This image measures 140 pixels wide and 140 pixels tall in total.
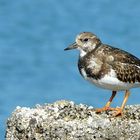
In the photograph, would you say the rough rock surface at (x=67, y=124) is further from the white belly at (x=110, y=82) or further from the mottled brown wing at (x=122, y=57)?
the mottled brown wing at (x=122, y=57)

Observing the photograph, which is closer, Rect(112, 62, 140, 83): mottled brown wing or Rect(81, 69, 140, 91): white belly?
Rect(81, 69, 140, 91): white belly

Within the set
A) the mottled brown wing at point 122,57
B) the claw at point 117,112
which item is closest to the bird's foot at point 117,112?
the claw at point 117,112

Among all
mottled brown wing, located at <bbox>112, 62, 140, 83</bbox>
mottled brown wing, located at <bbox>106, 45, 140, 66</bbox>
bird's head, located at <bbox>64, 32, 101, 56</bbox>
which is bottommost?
mottled brown wing, located at <bbox>112, 62, 140, 83</bbox>

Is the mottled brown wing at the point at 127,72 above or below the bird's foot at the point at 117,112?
above

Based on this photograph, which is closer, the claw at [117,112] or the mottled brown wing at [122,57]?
the claw at [117,112]

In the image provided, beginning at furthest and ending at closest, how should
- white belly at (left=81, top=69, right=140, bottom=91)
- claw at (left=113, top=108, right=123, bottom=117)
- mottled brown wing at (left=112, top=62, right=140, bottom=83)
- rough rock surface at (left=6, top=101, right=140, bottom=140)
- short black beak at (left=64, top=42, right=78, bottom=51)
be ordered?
1. short black beak at (left=64, top=42, right=78, bottom=51)
2. mottled brown wing at (left=112, top=62, right=140, bottom=83)
3. white belly at (left=81, top=69, right=140, bottom=91)
4. claw at (left=113, top=108, right=123, bottom=117)
5. rough rock surface at (left=6, top=101, right=140, bottom=140)

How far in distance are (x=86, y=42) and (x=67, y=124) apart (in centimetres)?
141

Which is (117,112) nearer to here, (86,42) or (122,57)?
(122,57)

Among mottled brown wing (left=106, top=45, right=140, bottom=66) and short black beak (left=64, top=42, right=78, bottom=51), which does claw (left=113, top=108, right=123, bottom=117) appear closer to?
mottled brown wing (left=106, top=45, right=140, bottom=66)

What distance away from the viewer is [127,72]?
5930mm

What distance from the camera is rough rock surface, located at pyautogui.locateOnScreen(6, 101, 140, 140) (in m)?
4.68

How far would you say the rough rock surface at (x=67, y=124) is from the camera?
4680 mm

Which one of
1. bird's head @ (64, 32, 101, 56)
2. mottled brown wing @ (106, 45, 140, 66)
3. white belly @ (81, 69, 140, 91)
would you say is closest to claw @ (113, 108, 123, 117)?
white belly @ (81, 69, 140, 91)

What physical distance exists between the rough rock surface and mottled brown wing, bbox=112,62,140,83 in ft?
2.00
